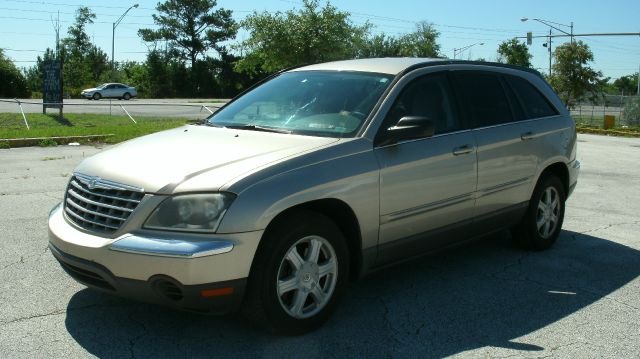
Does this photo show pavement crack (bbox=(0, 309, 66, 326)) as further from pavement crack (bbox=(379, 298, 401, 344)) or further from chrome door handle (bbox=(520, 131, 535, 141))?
chrome door handle (bbox=(520, 131, 535, 141))

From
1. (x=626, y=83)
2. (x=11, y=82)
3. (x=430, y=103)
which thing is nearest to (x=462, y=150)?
(x=430, y=103)

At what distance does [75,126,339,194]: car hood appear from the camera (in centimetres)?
383

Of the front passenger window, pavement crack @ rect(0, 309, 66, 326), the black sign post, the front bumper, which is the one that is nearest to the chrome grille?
the front bumper

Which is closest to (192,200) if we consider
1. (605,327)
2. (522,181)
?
(605,327)

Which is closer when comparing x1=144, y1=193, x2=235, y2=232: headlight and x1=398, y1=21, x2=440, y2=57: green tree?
x1=144, y1=193, x2=235, y2=232: headlight

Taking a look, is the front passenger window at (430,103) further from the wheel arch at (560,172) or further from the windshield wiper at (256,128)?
the wheel arch at (560,172)

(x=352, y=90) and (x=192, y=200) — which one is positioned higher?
(x=352, y=90)

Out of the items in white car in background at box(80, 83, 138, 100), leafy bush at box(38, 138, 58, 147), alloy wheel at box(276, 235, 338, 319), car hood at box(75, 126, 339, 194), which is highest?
white car in background at box(80, 83, 138, 100)

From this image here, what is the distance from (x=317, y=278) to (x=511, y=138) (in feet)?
8.06

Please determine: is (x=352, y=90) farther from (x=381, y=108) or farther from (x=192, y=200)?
(x=192, y=200)

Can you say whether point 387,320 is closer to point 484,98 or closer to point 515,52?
point 484,98

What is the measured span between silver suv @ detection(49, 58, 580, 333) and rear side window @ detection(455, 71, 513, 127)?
1cm

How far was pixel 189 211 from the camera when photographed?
3.74 m

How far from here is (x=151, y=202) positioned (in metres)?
3.76
